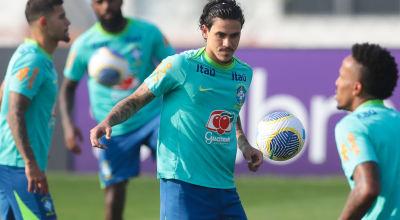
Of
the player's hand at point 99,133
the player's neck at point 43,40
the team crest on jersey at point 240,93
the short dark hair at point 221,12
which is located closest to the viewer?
the player's hand at point 99,133

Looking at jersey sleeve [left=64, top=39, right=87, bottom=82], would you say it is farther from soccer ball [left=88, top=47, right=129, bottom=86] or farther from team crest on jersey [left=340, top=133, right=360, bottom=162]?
team crest on jersey [left=340, top=133, right=360, bottom=162]

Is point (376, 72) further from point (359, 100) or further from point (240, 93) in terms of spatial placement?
point (240, 93)

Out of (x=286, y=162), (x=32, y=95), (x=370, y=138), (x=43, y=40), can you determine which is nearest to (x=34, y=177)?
(x=32, y=95)

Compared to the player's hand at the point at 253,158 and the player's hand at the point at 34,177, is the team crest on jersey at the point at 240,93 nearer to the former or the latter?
the player's hand at the point at 253,158

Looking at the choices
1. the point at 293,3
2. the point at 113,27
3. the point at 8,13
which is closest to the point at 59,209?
the point at 113,27

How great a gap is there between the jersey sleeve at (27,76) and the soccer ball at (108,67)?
4.99 feet

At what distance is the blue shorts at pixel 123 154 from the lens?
6164 millimetres

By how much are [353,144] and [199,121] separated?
122 centimetres

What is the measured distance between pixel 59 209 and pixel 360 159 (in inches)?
233

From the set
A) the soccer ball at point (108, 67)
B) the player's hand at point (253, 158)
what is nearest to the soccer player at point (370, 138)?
the player's hand at point (253, 158)

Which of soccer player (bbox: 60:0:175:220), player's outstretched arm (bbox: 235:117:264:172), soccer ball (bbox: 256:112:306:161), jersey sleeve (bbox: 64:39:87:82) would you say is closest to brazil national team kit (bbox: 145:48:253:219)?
player's outstretched arm (bbox: 235:117:264:172)

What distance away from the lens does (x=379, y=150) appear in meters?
3.11

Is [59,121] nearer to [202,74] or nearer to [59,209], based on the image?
[59,209]

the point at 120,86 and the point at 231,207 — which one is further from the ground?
the point at 120,86
